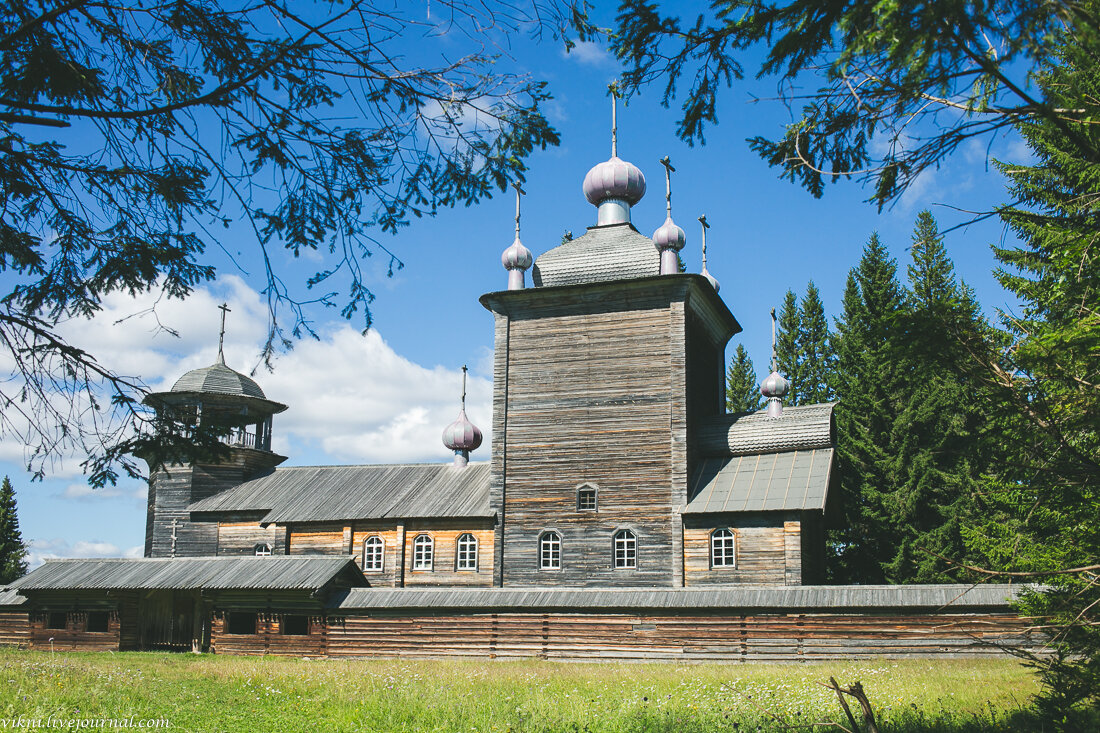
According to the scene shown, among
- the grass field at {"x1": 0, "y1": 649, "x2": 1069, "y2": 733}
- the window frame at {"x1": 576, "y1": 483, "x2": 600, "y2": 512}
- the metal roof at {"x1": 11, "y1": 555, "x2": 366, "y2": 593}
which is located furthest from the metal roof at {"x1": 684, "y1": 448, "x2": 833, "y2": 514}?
the metal roof at {"x1": 11, "y1": 555, "x2": 366, "y2": 593}

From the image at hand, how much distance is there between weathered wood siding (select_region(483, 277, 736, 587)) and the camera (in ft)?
82.1

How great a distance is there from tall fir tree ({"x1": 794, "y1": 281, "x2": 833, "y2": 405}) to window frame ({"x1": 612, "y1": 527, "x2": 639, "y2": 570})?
18776mm

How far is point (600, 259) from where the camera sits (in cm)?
2752

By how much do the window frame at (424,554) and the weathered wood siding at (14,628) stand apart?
1260 cm

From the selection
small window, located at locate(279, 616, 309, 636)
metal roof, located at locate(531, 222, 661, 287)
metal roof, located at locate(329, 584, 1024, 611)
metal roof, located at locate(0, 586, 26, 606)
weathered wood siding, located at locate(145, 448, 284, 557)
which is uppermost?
metal roof, located at locate(531, 222, 661, 287)

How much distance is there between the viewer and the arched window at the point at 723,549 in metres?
23.9

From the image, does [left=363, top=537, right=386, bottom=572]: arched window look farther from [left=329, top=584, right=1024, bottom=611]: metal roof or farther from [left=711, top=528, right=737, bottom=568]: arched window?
[left=711, top=528, right=737, bottom=568]: arched window

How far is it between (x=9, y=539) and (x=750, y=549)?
40.2 meters

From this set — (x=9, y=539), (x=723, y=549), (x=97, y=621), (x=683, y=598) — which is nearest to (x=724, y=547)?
(x=723, y=549)

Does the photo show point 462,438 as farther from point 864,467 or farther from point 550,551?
point 864,467

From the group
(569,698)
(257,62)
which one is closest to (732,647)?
(569,698)

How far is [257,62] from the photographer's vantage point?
721 cm

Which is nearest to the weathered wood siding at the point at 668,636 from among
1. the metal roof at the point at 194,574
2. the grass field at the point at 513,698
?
the grass field at the point at 513,698

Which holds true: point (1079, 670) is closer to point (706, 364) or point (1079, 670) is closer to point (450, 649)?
point (450, 649)
